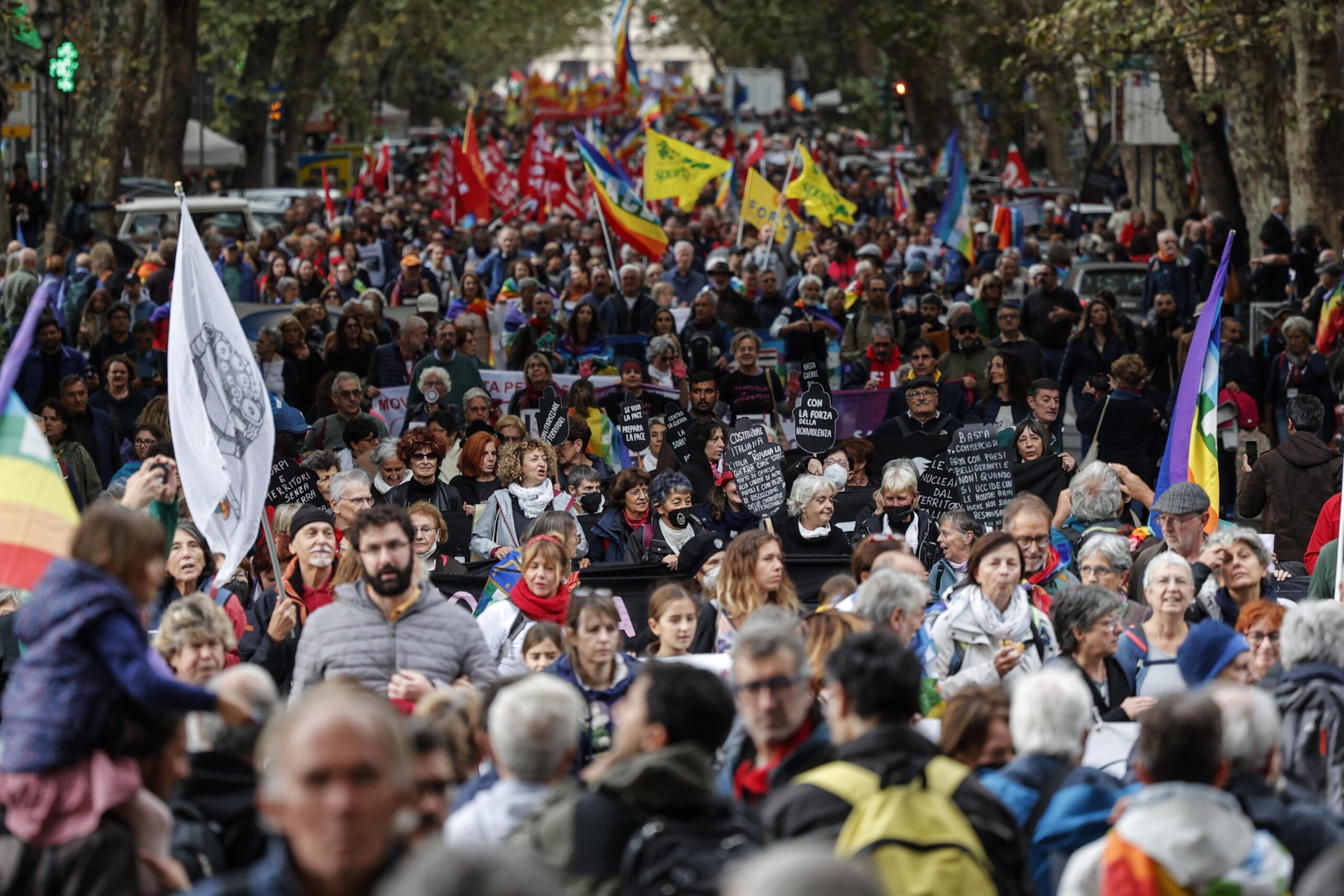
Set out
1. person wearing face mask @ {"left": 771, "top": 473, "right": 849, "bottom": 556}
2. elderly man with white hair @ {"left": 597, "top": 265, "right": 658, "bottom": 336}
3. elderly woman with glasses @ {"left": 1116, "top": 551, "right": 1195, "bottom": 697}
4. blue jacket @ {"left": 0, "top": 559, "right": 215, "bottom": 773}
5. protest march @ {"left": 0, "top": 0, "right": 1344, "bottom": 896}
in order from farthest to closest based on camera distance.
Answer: elderly man with white hair @ {"left": 597, "top": 265, "right": 658, "bottom": 336}
person wearing face mask @ {"left": 771, "top": 473, "right": 849, "bottom": 556}
elderly woman with glasses @ {"left": 1116, "top": 551, "right": 1195, "bottom": 697}
blue jacket @ {"left": 0, "top": 559, "right": 215, "bottom": 773}
protest march @ {"left": 0, "top": 0, "right": 1344, "bottom": 896}

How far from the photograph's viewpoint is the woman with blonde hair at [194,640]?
6.45 m

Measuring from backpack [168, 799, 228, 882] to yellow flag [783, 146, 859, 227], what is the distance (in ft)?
59.2

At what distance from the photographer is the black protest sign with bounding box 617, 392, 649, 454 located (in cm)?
1332

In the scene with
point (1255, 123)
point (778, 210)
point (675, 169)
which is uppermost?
point (1255, 123)

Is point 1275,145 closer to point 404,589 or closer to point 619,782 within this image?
point 404,589

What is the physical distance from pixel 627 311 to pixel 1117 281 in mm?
7404

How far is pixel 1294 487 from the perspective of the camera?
11.6 meters

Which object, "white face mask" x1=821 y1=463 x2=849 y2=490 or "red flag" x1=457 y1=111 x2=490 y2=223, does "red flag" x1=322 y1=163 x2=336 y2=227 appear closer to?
"red flag" x1=457 y1=111 x2=490 y2=223

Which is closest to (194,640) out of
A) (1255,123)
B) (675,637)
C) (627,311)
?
(675,637)

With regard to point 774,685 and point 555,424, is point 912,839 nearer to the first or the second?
point 774,685

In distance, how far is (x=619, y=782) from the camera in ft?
15.6

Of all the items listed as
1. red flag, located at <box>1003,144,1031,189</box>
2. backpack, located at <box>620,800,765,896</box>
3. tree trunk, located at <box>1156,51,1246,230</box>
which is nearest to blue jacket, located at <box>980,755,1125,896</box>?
backpack, located at <box>620,800,765,896</box>

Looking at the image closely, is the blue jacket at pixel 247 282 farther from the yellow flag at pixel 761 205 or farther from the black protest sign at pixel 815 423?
the black protest sign at pixel 815 423

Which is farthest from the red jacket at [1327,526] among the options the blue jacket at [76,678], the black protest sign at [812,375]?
the blue jacket at [76,678]
